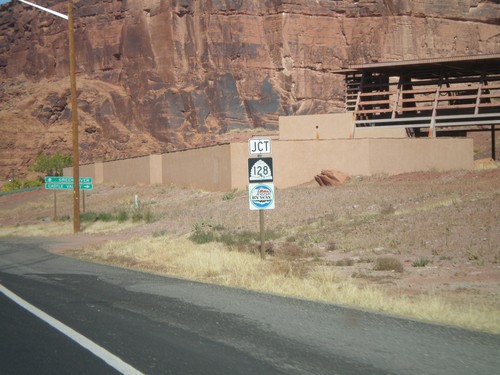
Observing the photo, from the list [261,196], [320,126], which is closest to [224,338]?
[261,196]

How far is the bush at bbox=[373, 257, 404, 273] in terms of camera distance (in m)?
15.2

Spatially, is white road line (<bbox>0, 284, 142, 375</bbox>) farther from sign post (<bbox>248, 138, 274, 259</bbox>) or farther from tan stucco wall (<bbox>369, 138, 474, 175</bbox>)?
tan stucco wall (<bbox>369, 138, 474, 175</bbox>)

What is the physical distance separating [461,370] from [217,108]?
74449 mm

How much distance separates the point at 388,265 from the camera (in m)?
15.4

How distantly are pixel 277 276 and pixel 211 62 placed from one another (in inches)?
2788

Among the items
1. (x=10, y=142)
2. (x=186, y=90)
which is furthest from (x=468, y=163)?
(x=10, y=142)

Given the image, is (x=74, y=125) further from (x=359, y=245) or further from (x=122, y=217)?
(x=359, y=245)

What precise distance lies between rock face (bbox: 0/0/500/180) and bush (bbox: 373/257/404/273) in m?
62.8

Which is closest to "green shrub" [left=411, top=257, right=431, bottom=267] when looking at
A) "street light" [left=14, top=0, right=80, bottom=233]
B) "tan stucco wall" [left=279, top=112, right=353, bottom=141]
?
"street light" [left=14, top=0, right=80, bottom=233]

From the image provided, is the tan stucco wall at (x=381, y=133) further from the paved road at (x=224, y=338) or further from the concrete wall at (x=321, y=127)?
the paved road at (x=224, y=338)

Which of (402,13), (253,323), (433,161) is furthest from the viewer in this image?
(402,13)

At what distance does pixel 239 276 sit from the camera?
48.2 ft

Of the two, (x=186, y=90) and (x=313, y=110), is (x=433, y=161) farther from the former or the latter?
(x=186, y=90)

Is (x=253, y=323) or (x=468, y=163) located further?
(x=468, y=163)
